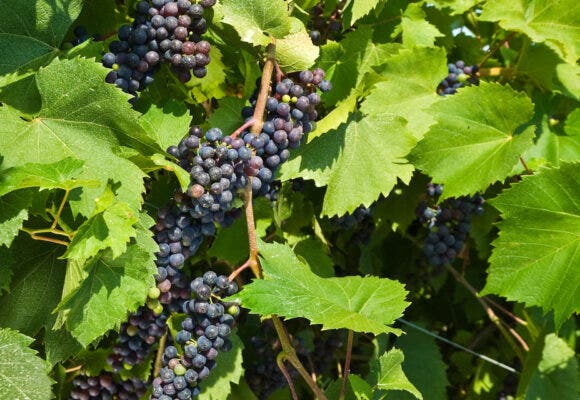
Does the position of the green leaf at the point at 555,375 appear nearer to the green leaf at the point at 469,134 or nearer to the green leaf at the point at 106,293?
the green leaf at the point at 469,134

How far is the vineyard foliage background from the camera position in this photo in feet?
5.80

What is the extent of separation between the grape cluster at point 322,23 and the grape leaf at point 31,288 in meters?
1.12

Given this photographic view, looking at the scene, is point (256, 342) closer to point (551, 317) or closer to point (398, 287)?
point (398, 287)

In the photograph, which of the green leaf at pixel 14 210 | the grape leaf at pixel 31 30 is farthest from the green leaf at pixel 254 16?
the green leaf at pixel 14 210

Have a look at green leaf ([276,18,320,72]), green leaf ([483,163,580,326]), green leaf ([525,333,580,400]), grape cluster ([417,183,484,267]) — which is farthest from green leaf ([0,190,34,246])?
green leaf ([525,333,580,400])

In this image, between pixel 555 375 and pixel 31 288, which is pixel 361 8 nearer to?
pixel 31 288

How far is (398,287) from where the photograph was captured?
2033mm

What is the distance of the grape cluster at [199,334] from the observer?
1.85 metres

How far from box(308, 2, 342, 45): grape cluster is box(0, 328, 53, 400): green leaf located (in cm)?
132

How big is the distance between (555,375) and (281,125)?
1608 millimetres

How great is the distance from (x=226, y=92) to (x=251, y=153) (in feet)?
2.12

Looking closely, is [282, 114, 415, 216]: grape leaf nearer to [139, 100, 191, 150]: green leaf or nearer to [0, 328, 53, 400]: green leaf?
[139, 100, 191, 150]: green leaf

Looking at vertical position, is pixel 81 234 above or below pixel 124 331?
above

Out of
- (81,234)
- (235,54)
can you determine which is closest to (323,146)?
(235,54)
